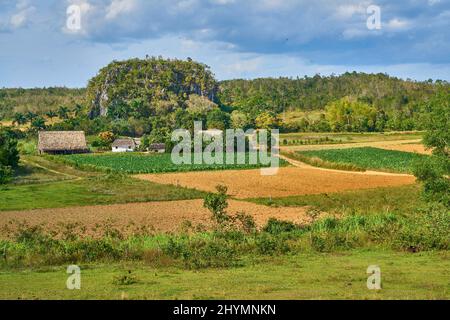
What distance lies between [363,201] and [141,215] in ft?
48.2

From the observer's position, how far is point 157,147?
9506 cm

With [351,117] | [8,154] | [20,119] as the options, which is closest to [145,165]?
[8,154]

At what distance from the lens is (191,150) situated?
292 ft

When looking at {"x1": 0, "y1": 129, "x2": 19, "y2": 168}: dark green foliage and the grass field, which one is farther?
the grass field

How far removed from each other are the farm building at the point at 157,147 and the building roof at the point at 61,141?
996 centimetres

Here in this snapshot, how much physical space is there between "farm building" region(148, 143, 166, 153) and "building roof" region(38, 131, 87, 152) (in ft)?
32.7

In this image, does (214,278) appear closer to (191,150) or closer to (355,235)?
(355,235)

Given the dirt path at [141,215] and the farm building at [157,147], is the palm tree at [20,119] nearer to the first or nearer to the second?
the farm building at [157,147]

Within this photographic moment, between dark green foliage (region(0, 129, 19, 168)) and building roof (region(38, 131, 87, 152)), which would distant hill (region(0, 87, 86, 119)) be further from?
dark green foliage (region(0, 129, 19, 168))

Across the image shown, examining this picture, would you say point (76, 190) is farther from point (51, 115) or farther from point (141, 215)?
point (51, 115)

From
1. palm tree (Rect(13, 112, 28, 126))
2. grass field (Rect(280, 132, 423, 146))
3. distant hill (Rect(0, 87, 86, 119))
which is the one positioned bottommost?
grass field (Rect(280, 132, 423, 146))

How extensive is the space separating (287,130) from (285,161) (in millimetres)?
43643

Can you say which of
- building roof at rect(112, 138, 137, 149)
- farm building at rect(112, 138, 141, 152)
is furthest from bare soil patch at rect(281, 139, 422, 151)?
building roof at rect(112, 138, 137, 149)

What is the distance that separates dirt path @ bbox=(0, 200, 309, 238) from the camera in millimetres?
32781
